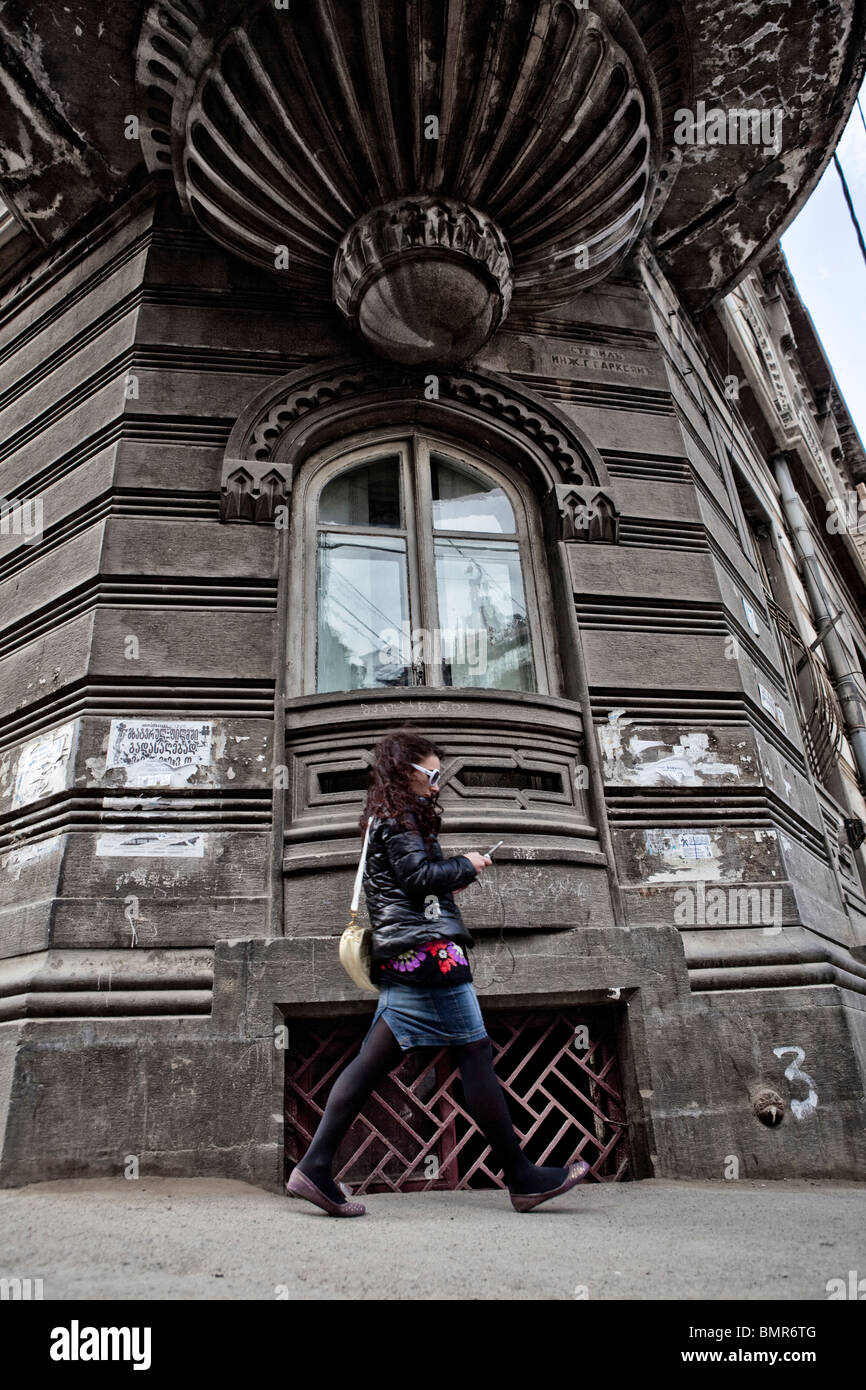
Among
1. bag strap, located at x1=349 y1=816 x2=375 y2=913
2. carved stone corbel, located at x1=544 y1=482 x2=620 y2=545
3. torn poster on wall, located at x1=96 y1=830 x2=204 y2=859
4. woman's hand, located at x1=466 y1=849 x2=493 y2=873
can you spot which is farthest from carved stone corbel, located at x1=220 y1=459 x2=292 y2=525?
woman's hand, located at x1=466 y1=849 x2=493 y2=873

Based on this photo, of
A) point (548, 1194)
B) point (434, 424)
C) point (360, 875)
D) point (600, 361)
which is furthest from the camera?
point (600, 361)

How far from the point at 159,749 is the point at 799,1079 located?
3.73 metres

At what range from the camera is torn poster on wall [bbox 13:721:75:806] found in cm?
497

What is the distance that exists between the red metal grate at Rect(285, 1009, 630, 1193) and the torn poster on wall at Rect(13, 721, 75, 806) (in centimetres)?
191

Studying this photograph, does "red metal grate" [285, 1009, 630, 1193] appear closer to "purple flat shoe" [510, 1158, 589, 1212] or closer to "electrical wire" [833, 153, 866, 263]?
"purple flat shoe" [510, 1158, 589, 1212]

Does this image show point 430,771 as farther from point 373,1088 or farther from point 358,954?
point 373,1088

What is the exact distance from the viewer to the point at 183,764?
498 centimetres

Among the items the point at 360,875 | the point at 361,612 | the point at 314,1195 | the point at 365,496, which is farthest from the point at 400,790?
the point at 365,496

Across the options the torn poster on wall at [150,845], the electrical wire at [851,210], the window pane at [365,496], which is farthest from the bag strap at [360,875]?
the electrical wire at [851,210]

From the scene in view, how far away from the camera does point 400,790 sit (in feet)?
11.9

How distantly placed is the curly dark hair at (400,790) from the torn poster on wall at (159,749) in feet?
5.33

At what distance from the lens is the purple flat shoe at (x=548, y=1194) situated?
3.29 m

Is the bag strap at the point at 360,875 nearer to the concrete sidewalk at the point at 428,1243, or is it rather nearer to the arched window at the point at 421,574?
the concrete sidewalk at the point at 428,1243
